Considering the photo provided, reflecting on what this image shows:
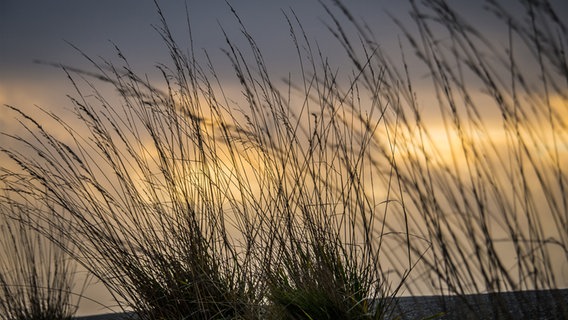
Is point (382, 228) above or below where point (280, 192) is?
below

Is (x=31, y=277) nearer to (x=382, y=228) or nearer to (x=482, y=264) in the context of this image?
(x=382, y=228)

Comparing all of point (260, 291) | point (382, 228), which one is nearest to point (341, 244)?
point (382, 228)

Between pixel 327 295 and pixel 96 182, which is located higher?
pixel 96 182

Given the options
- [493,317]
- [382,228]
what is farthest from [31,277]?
[493,317]

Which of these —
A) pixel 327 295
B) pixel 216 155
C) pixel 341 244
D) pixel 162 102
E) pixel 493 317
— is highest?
pixel 162 102

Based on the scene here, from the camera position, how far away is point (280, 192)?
2.51 m

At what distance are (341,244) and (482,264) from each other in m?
0.86

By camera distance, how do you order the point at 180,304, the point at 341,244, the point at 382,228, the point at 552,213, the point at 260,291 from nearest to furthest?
the point at 552,213
the point at 382,228
the point at 341,244
the point at 260,291
the point at 180,304

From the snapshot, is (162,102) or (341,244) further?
(162,102)

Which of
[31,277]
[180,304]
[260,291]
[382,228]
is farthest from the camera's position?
[31,277]

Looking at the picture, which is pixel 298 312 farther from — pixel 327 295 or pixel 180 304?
pixel 180 304

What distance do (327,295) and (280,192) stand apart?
0.46 metres

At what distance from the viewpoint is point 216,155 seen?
282 cm

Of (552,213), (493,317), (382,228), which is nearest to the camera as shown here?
(552,213)
